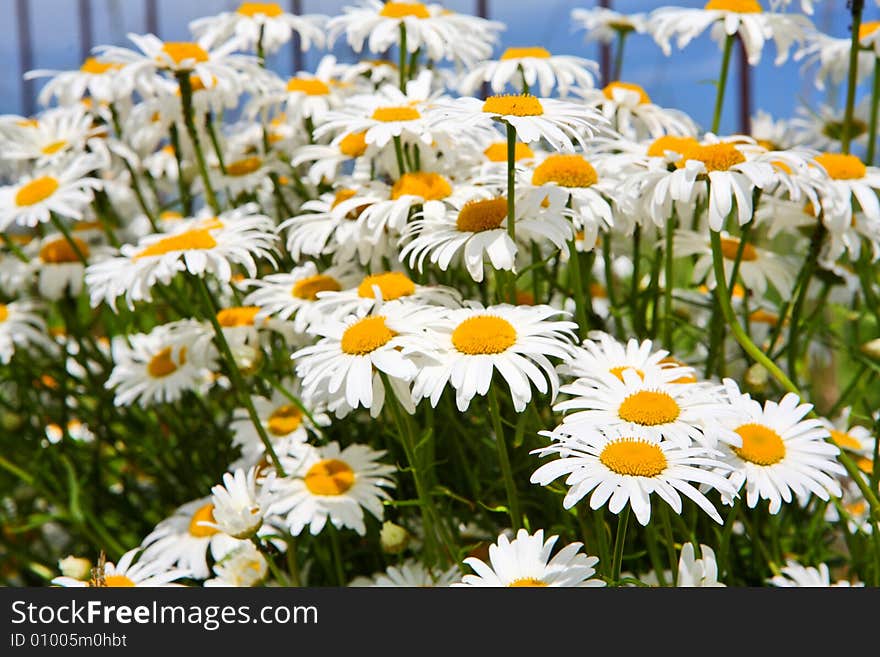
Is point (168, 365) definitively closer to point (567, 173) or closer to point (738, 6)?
point (567, 173)

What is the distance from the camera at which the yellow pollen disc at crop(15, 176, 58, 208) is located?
5.24 ft

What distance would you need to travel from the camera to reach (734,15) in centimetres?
151

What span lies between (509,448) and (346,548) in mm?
323

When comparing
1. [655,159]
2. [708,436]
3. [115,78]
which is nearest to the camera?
[708,436]

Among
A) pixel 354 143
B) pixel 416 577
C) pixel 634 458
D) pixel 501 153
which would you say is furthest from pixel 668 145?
pixel 416 577

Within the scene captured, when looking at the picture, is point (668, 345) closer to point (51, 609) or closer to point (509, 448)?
point (509, 448)

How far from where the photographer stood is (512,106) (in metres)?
1.08

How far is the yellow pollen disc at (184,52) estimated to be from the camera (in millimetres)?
1629

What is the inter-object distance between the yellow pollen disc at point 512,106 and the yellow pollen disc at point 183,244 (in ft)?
1.64

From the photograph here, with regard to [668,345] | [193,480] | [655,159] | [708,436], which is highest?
[655,159]

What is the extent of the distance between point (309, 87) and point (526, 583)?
1076 mm

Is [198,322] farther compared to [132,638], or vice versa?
[198,322]

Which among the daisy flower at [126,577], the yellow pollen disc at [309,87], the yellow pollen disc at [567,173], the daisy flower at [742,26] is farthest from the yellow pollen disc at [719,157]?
the daisy flower at [126,577]

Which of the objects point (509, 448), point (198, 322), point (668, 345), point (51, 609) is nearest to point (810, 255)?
point (668, 345)
